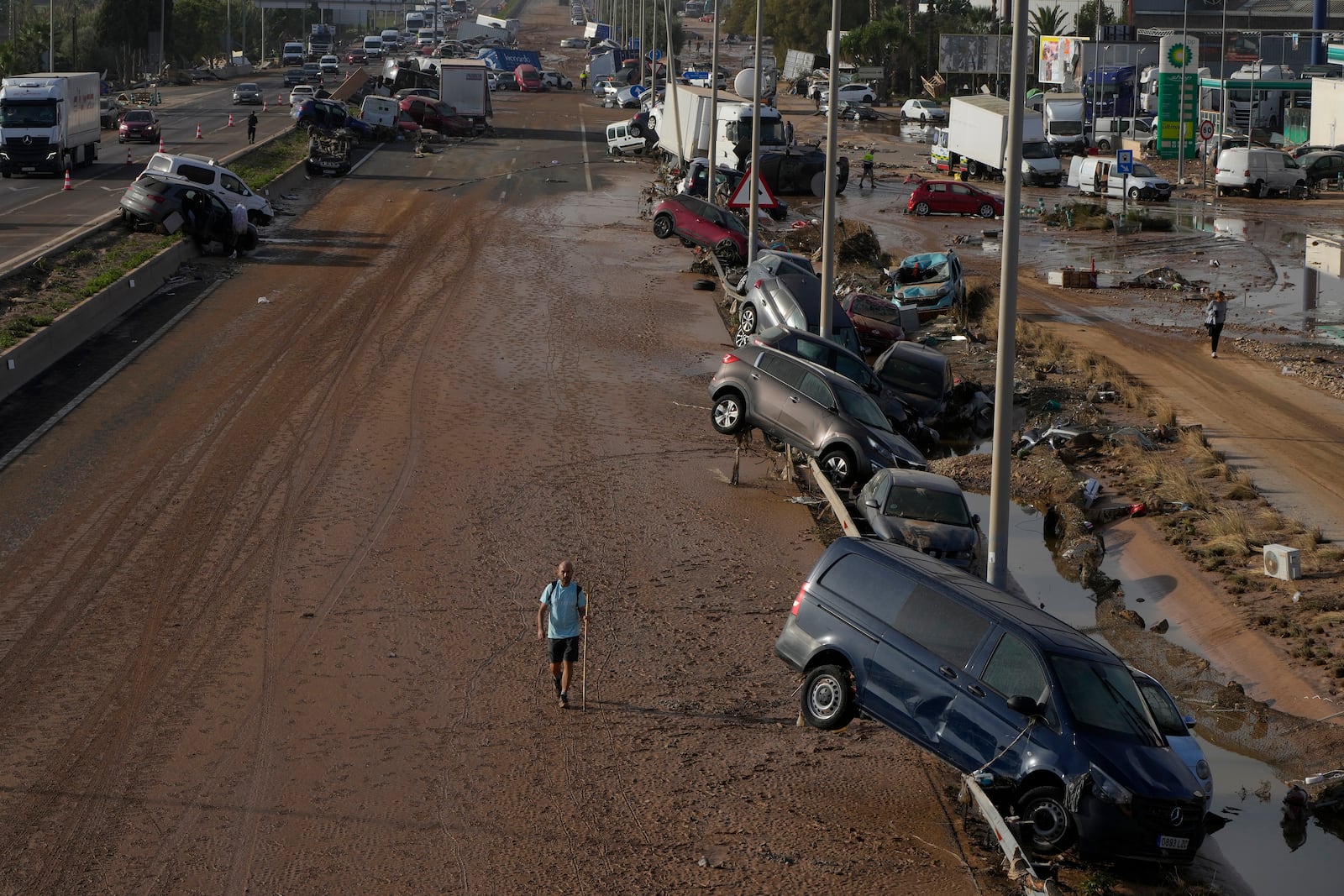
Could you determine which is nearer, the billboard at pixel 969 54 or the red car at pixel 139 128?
the red car at pixel 139 128

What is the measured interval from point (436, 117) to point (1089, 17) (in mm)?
67447

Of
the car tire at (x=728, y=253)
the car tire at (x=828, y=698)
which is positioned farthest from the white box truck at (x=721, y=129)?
the car tire at (x=828, y=698)

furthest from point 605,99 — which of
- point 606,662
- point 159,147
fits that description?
point 606,662

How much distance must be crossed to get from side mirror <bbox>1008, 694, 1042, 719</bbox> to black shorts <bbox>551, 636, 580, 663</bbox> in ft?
12.7

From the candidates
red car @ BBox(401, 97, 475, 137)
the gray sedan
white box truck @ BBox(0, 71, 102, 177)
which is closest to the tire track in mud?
white box truck @ BBox(0, 71, 102, 177)

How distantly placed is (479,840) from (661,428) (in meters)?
12.9

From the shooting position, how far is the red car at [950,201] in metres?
51.6

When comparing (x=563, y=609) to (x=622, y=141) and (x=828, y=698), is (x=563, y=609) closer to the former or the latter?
(x=828, y=698)

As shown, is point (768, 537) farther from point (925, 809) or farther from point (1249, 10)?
point (1249, 10)

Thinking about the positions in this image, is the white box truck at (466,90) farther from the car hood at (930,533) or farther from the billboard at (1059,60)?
the car hood at (930,533)

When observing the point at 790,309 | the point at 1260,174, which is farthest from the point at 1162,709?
the point at 1260,174

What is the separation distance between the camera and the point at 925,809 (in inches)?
477

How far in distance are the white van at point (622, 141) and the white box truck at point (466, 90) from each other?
370 inches

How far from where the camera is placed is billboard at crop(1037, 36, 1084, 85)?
9450cm
